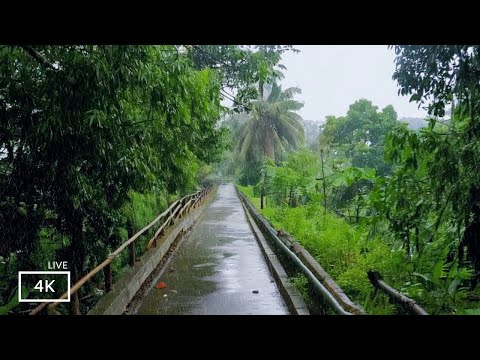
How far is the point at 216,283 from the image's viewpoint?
20.7 feet

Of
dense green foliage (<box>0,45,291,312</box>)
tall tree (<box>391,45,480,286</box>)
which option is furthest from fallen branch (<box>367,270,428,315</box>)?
dense green foliage (<box>0,45,291,312</box>)

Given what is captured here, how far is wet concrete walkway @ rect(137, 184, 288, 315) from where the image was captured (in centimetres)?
518

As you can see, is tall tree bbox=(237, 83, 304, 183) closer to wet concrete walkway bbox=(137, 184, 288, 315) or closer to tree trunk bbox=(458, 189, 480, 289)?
wet concrete walkway bbox=(137, 184, 288, 315)

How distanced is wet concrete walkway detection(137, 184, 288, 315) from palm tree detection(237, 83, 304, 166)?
15.6 metres

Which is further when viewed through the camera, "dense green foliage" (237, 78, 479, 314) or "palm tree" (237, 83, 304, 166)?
"palm tree" (237, 83, 304, 166)

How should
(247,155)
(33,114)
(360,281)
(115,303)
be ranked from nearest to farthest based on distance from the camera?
(33,114)
(115,303)
(360,281)
(247,155)

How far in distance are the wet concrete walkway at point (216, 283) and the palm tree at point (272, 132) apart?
1558cm

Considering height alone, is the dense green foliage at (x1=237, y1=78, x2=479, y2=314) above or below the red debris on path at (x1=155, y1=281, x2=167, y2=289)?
above

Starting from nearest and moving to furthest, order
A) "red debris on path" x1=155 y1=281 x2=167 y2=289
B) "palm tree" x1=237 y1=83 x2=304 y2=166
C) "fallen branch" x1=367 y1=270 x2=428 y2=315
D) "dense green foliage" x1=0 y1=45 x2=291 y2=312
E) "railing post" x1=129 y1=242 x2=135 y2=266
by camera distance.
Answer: "fallen branch" x1=367 y1=270 x2=428 y2=315 < "dense green foliage" x1=0 y1=45 x2=291 y2=312 < "red debris on path" x1=155 y1=281 x2=167 y2=289 < "railing post" x1=129 y1=242 x2=135 y2=266 < "palm tree" x1=237 y1=83 x2=304 y2=166
